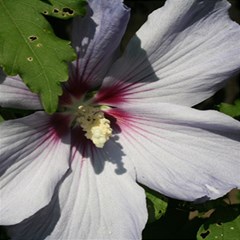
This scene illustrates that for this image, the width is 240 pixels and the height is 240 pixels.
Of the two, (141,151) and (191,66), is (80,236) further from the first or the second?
(191,66)

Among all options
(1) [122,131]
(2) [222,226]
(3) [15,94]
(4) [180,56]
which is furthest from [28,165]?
(2) [222,226]

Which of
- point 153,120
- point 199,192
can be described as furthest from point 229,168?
point 153,120

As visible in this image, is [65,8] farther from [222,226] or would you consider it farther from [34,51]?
[222,226]

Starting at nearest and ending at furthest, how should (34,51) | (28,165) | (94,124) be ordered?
1. (34,51)
2. (28,165)
3. (94,124)

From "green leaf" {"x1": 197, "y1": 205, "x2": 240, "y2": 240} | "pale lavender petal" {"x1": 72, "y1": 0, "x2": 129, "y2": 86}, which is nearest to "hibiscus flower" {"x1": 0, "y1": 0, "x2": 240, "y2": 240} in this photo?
"pale lavender petal" {"x1": 72, "y1": 0, "x2": 129, "y2": 86}

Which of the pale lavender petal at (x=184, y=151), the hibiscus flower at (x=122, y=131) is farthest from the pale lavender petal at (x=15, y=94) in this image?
the pale lavender petal at (x=184, y=151)

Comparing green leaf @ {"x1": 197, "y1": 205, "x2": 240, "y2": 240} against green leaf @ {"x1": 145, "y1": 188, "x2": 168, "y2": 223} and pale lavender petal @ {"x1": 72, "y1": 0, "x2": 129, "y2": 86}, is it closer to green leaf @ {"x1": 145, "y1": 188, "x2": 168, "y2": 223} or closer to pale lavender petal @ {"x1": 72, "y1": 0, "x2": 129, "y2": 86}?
green leaf @ {"x1": 145, "y1": 188, "x2": 168, "y2": 223}
